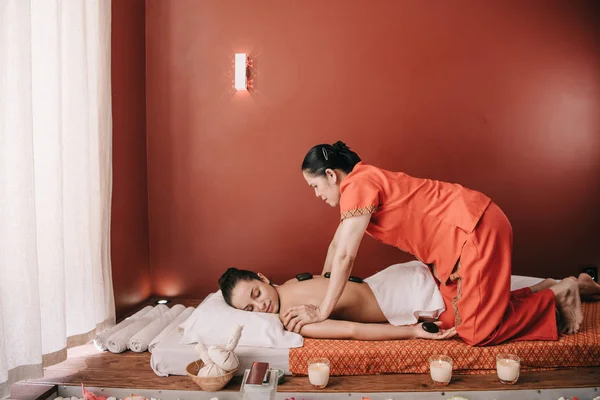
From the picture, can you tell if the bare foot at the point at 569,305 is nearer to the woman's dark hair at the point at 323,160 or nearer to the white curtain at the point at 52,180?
the woman's dark hair at the point at 323,160

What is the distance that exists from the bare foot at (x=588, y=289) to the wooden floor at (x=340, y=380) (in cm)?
70

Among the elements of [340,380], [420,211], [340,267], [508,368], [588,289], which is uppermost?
[420,211]

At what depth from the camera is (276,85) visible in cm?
318

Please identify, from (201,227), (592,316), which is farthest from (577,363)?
(201,227)

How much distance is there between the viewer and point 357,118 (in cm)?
316

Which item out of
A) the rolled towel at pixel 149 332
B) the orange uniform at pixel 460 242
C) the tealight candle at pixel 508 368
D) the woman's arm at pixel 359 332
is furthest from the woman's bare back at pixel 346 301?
the rolled towel at pixel 149 332

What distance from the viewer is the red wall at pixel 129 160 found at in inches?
111

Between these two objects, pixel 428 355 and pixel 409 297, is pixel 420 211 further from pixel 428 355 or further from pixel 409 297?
pixel 428 355

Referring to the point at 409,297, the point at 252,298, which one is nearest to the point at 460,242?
the point at 409,297

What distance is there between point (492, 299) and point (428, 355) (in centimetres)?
39

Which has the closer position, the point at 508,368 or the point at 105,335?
the point at 508,368

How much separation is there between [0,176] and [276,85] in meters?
1.91

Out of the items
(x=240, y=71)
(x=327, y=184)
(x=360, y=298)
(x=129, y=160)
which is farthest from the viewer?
(x=240, y=71)

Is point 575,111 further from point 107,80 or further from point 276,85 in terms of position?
point 107,80
